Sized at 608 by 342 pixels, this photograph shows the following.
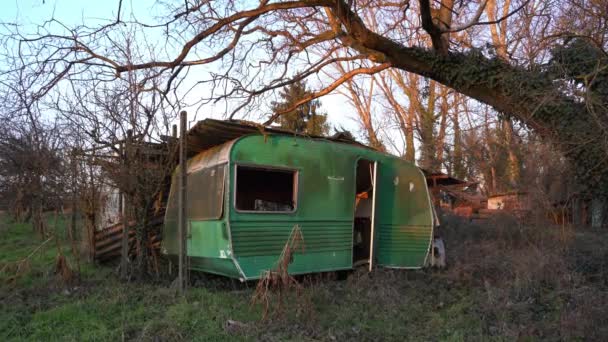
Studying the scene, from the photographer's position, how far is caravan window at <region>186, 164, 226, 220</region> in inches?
282

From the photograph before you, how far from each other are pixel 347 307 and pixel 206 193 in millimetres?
2998

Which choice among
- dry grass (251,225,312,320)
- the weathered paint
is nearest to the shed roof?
the weathered paint

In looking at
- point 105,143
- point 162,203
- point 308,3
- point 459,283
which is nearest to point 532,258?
point 459,283

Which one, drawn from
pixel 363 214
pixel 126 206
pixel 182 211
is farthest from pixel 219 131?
pixel 363 214

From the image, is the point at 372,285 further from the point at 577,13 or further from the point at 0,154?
the point at 0,154

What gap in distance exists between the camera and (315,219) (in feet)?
26.3

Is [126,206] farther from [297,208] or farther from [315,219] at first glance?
[315,219]

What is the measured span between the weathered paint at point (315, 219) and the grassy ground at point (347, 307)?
481mm

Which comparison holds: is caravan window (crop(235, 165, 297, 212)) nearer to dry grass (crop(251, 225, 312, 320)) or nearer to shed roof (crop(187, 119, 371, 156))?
shed roof (crop(187, 119, 371, 156))

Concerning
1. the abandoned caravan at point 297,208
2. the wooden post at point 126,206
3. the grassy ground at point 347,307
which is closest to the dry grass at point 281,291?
the grassy ground at point 347,307

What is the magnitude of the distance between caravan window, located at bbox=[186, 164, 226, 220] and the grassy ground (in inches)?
48.5

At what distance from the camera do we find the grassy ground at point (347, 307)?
17.5ft

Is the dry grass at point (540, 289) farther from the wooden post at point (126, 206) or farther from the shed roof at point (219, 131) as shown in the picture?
the wooden post at point (126, 206)

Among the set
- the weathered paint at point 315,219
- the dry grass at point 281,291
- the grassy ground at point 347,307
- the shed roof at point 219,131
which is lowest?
the grassy ground at point 347,307
